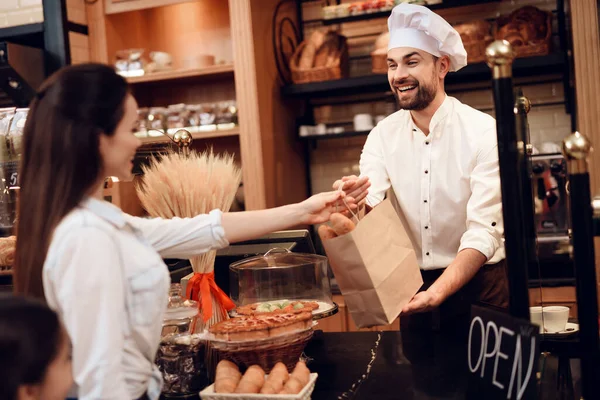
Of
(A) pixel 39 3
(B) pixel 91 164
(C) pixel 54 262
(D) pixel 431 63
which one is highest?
(A) pixel 39 3

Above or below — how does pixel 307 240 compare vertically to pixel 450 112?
below

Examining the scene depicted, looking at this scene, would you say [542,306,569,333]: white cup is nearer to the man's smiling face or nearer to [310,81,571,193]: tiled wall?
the man's smiling face

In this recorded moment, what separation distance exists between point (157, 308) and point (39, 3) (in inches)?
123

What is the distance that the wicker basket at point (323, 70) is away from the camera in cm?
373

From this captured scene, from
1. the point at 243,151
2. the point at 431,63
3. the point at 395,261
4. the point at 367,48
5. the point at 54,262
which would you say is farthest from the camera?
the point at 367,48

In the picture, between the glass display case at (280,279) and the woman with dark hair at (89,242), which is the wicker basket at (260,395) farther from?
the glass display case at (280,279)

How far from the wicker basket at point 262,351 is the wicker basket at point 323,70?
2469 millimetres

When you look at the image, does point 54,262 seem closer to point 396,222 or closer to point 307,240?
point 396,222

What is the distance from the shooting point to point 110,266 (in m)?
1.10

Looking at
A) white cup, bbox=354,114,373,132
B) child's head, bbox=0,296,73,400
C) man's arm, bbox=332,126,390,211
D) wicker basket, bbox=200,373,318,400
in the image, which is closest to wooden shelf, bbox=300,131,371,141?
white cup, bbox=354,114,373,132

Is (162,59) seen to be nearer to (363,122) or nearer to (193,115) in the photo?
(193,115)

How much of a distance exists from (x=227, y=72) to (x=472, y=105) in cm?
134

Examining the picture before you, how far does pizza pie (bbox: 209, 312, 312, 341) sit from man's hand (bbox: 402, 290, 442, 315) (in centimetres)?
31

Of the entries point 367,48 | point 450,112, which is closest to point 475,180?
point 450,112
